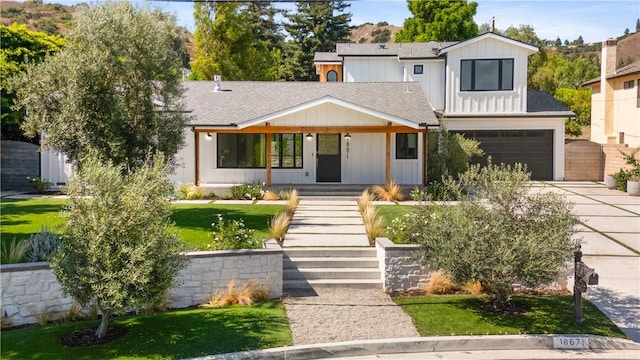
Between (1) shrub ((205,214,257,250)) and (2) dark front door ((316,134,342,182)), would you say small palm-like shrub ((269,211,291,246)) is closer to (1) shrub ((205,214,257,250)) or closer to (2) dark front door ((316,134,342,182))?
(1) shrub ((205,214,257,250))

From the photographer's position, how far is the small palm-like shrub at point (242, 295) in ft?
32.6

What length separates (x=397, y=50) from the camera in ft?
96.6

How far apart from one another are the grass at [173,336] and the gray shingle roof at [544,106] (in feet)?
65.8

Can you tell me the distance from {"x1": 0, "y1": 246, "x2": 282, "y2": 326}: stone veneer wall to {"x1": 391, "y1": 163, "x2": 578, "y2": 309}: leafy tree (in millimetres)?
3072

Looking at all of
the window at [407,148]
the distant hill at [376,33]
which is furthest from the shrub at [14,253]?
the distant hill at [376,33]

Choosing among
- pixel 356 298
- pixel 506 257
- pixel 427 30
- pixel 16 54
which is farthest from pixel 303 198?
pixel 427 30

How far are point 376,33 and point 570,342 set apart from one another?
331 feet

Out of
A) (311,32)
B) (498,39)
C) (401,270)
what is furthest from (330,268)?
(311,32)

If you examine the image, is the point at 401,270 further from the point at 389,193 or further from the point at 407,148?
the point at 407,148

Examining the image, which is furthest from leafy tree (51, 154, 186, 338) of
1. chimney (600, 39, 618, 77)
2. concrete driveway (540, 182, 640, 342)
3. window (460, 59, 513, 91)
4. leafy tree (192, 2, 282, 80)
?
chimney (600, 39, 618, 77)

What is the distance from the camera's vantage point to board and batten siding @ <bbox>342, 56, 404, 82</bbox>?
95.1ft

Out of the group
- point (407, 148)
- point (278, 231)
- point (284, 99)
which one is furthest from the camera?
point (284, 99)

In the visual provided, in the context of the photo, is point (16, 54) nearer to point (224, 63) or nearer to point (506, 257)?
point (224, 63)

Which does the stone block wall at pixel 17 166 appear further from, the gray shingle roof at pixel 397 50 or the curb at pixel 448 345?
the curb at pixel 448 345
